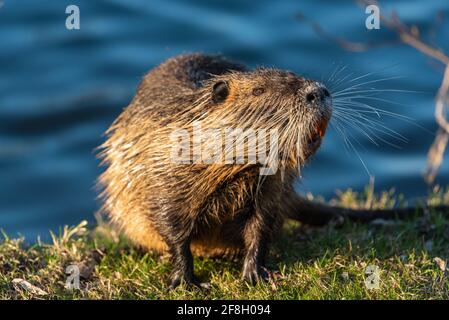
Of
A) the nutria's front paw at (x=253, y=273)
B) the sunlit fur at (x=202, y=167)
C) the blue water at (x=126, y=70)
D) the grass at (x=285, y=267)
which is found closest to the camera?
the sunlit fur at (x=202, y=167)

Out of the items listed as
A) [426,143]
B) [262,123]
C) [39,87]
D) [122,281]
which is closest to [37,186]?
[39,87]

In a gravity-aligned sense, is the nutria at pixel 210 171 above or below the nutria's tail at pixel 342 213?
above

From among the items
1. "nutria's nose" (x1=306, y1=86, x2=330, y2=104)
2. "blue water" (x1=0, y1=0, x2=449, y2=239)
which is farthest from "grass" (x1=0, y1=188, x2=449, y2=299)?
"blue water" (x1=0, y1=0, x2=449, y2=239)

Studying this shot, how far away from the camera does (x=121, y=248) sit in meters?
5.83

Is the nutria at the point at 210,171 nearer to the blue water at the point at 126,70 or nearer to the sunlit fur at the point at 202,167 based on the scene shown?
the sunlit fur at the point at 202,167

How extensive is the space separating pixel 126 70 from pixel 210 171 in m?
6.61

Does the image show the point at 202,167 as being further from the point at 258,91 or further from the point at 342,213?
the point at 342,213

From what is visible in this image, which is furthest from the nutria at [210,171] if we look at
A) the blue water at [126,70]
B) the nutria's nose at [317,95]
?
the blue water at [126,70]

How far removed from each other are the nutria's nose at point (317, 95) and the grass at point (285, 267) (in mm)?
959

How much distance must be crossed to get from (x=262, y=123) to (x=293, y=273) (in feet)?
2.91

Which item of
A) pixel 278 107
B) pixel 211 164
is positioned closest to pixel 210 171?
pixel 211 164

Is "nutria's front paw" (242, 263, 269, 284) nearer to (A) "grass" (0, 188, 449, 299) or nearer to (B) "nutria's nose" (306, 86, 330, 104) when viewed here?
(A) "grass" (0, 188, 449, 299)

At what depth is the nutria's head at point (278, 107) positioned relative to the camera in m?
4.61

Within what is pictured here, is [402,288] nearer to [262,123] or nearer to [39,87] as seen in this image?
[262,123]
